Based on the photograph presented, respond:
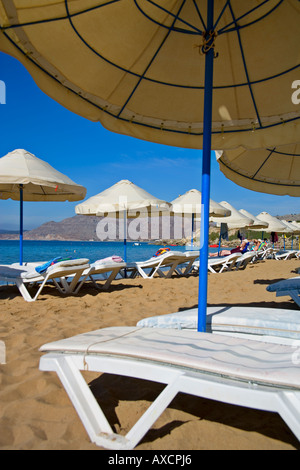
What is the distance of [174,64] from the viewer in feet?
8.62

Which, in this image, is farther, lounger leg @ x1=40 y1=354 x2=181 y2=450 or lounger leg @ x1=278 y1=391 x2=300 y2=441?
lounger leg @ x1=40 y1=354 x2=181 y2=450

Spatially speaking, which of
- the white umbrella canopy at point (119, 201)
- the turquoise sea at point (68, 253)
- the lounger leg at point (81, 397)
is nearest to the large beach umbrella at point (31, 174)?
the white umbrella canopy at point (119, 201)

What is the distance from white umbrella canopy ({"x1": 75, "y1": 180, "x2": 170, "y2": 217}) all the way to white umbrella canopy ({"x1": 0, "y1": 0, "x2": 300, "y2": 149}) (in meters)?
5.04

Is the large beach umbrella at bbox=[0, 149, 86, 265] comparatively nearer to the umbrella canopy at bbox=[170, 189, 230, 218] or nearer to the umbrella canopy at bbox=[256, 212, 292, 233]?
the umbrella canopy at bbox=[170, 189, 230, 218]

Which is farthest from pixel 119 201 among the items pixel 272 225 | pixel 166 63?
pixel 272 225

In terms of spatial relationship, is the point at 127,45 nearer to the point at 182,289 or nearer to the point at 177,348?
the point at 177,348

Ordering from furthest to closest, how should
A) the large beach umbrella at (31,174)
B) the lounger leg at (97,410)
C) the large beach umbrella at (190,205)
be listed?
the large beach umbrella at (190,205) → the large beach umbrella at (31,174) → the lounger leg at (97,410)

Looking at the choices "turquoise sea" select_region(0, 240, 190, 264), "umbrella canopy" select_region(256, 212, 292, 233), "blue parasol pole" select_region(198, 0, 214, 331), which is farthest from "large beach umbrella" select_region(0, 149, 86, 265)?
"turquoise sea" select_region(0, 240, 190, 264)

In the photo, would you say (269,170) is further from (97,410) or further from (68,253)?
(68,253)

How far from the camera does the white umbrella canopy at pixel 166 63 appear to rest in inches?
84.7

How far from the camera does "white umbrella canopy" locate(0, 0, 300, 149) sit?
2.15m

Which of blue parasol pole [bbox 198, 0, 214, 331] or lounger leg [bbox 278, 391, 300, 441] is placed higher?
blue parasol pole [bbox 198, 0, 214, 331]

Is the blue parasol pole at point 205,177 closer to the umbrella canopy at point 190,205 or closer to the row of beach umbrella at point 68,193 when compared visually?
the row of beach umbrella at point 68,193

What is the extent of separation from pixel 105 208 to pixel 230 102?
5.65 meters
